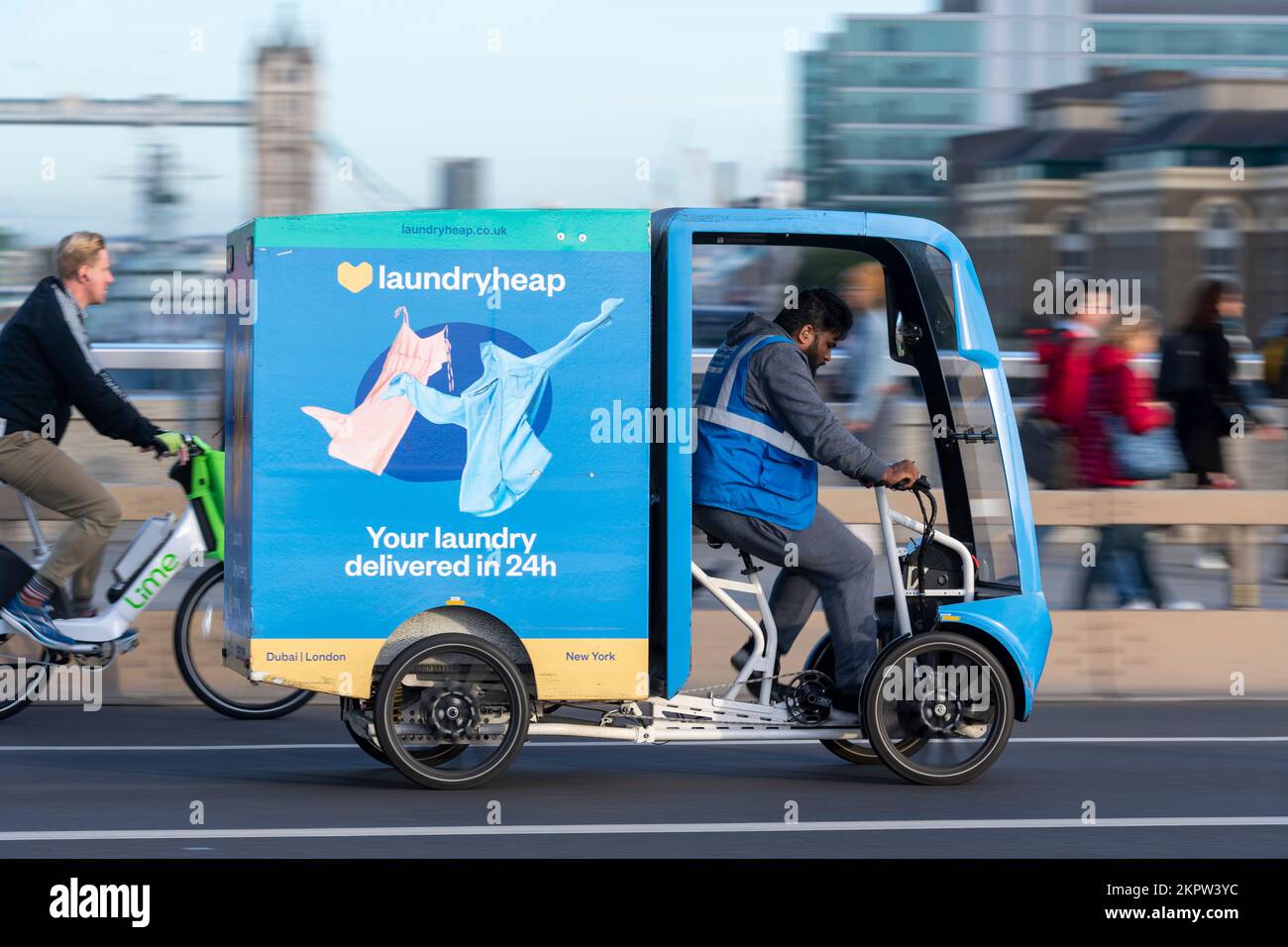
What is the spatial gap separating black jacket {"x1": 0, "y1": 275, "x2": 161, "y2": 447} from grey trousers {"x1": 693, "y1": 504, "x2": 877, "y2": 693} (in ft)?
9.44

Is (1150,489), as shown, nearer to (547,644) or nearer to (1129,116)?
(547,644)

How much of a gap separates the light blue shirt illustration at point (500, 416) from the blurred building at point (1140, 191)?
89.4 meters

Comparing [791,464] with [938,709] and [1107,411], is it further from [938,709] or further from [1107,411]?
[1107,411]

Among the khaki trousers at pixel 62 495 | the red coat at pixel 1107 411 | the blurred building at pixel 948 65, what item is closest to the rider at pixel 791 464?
the khaki trousers at pixel 62 495

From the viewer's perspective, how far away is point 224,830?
621 centimetres

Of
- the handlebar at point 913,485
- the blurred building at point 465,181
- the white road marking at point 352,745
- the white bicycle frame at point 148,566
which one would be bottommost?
the white road marking at point 352,745

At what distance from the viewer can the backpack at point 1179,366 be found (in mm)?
11359

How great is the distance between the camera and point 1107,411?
10.4m

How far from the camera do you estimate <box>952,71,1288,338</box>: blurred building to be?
10694 centimetres

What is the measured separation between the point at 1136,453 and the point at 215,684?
4994 mm

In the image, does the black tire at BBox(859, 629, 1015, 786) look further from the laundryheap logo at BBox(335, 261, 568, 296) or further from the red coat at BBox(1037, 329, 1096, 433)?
the red coat at BBox(1037, 329, 1096, 433)

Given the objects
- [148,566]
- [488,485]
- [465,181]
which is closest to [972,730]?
[488,485]

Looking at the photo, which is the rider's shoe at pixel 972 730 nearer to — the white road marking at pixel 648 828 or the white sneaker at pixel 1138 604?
the white road marking at pixel 648 828

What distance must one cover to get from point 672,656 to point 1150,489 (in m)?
4.27
